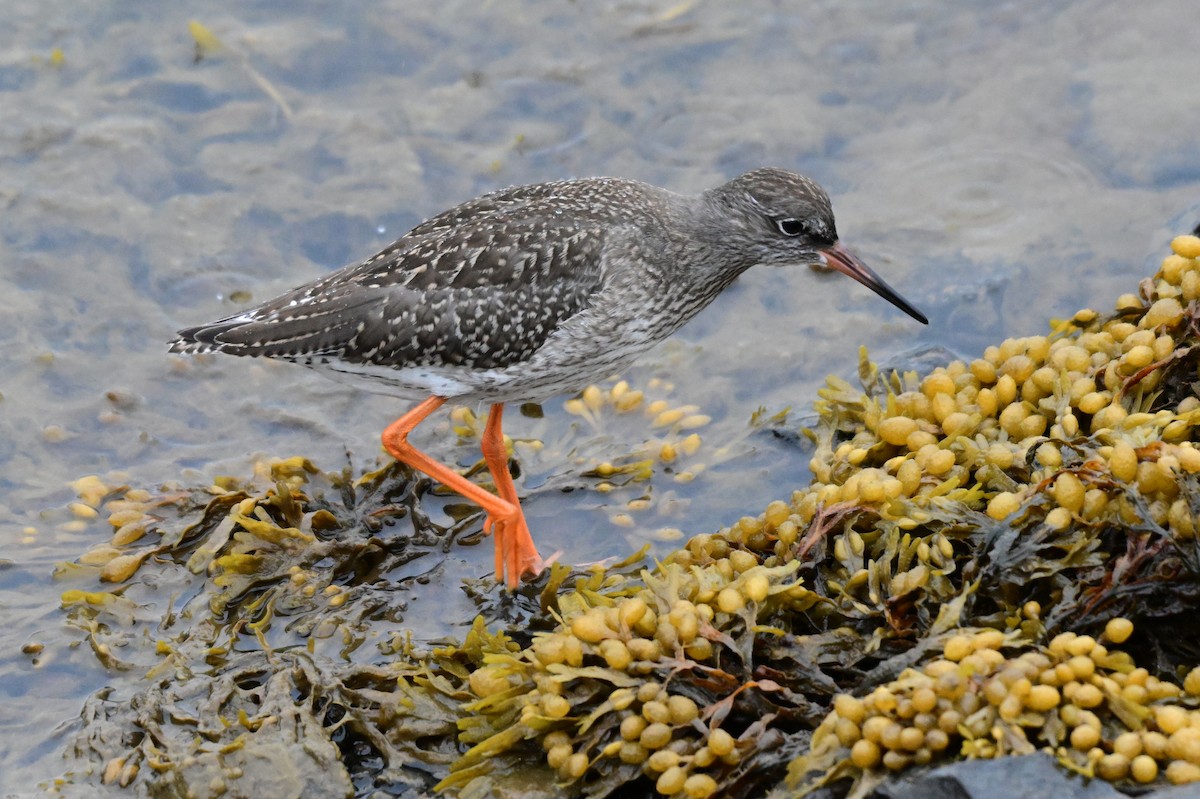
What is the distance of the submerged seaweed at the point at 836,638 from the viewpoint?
3.43 meters

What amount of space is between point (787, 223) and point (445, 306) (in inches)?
72.0

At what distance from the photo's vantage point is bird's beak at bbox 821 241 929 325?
6.15 m

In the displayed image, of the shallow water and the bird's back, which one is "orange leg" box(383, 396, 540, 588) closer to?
the shallow water

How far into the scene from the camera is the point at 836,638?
13.4 feet

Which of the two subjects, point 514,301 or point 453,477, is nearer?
point 514,301

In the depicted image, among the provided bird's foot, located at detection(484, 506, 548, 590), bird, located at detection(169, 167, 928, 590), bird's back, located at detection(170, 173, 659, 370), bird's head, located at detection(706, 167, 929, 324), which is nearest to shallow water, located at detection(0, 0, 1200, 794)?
bird's foot, located at detection(484, 506, 548, 590)

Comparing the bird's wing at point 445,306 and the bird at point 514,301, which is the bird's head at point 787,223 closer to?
the bird at point 514,301

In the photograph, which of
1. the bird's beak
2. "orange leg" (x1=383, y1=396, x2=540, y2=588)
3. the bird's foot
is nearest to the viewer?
the bird's foot

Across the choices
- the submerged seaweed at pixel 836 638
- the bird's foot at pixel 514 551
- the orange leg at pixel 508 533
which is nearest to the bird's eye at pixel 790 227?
the submerged seaweed at pixel 836 638

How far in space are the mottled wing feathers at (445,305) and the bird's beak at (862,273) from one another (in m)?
1.23

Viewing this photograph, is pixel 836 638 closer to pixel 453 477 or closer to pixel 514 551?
pixel 514 551

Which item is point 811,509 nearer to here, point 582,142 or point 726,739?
point 726,739

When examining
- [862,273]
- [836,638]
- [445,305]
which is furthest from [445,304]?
[836,638]

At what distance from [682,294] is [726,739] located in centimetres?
313
